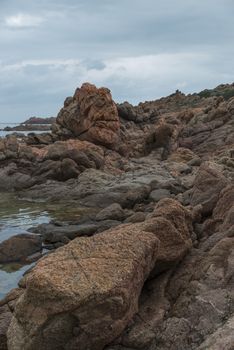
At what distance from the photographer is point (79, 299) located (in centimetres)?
754

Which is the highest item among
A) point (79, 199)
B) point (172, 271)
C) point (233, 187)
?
point (233, 187)

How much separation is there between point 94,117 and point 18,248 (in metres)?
28.8

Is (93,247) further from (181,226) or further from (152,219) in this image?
(181,226)

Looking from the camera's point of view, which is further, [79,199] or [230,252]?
[79,199]

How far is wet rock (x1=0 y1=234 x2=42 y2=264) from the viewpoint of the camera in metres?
18.2

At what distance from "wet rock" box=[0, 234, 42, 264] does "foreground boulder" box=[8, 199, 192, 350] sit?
391 inches

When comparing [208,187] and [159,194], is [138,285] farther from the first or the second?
[159,194]

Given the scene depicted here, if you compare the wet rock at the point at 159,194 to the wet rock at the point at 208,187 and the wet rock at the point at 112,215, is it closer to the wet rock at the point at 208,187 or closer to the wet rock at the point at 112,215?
the wet rock at the point at 112,215

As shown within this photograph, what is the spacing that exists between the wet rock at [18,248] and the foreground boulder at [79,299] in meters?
9.93

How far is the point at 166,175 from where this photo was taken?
115ft

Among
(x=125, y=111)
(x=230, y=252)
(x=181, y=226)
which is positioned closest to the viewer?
(x=230, y=252)

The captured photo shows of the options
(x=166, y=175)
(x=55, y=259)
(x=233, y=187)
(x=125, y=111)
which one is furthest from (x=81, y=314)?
(x=125, y=111)

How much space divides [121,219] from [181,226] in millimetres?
12114

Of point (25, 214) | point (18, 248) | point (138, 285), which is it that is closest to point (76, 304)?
point (138, 285)
